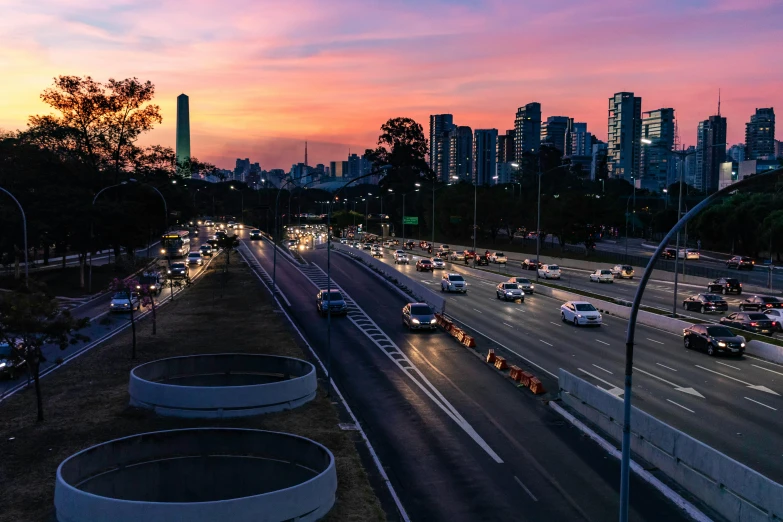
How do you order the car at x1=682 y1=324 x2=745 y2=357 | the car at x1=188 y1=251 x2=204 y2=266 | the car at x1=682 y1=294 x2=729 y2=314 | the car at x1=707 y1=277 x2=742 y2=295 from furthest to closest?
1. the car at x1=188 y1=251 x2=204 y2=266
2. the car at x1=707 y1=277 x2=742 y2=295
3. the car at x1=682 y1=294 x2=729 y2=314
4. the car at x1=682 y1=324 x2=745 y2=357

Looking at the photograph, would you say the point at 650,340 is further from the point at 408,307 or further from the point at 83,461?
the point at 83,461

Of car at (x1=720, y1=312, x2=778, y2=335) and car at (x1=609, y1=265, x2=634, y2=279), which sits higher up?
car at (x1=609, y1=265, x2=634, y2=279)

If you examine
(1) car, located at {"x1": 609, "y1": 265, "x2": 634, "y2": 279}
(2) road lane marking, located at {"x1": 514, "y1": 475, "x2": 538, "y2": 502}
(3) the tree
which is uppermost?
(3) the tree

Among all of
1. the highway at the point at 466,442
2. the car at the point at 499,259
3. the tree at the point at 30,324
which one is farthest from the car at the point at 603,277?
the tree at the point at 30,324

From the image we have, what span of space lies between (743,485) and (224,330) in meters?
33.0

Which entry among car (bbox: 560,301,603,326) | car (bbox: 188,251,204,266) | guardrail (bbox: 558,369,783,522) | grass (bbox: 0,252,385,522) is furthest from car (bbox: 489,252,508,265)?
guardrail (bbox: 558,369,783,522)

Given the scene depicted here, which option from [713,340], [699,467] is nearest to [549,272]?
[713,340]

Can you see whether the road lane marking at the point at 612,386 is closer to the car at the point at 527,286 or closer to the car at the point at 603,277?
the car at the point at 527,286

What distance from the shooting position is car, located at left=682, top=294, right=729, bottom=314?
50906mm

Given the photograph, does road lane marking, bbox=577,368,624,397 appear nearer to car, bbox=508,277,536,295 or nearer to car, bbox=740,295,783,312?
car, bbox=740,295,783,312

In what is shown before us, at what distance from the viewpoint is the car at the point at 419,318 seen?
141 ft

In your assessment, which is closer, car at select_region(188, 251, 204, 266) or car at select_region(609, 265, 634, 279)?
car at select_region(609, 265, 634, 279)

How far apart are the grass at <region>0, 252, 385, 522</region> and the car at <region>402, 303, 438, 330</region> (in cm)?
784

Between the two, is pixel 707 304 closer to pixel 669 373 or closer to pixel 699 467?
pixel 669 373
